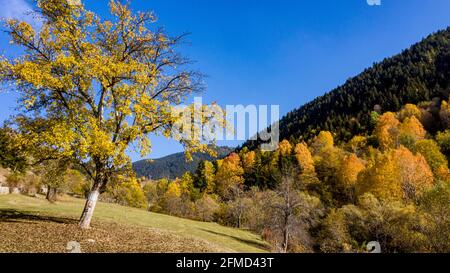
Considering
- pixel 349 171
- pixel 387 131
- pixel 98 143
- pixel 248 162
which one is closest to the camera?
pixel 98 143

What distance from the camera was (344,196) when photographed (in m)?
89.2

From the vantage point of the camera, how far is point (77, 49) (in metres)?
19.8

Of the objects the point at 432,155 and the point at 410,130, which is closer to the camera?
the point at 432,155

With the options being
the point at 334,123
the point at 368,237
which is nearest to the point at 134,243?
the point at 368,237

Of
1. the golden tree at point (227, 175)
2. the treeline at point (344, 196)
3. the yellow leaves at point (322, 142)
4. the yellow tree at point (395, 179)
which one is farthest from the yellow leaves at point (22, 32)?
the yellow leaves at point (322, 142)

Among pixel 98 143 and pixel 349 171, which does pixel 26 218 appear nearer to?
pixel 98 143

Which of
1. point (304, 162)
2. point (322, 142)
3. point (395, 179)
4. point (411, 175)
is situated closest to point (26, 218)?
point (395, 179)

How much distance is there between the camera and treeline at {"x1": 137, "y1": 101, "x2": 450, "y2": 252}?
143 ft

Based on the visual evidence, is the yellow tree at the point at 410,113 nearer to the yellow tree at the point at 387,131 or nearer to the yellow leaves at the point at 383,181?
the yellow tree at the point at 387,131

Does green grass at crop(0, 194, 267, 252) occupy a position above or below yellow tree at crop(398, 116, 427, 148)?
below

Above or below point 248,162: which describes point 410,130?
above

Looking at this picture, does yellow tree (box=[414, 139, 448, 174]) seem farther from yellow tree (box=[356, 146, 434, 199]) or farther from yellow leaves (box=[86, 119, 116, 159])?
yellow leaves (box=[86, 119, 116, 159])

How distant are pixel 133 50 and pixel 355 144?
417 feet

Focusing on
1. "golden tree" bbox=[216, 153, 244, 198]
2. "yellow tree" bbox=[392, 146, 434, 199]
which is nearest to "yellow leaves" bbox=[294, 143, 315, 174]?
"golden tree" bbox=[216, 153, 244, 198]
